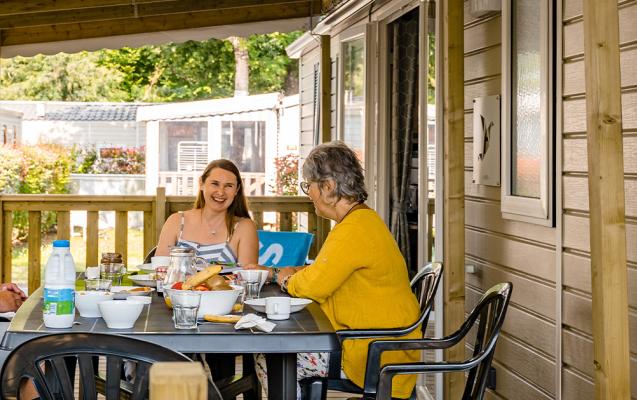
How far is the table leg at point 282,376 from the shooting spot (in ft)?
9.21

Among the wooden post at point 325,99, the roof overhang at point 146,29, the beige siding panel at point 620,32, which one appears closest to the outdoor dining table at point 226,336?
the beige siding panel at point 620,32

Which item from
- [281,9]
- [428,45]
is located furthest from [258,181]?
[428,45]

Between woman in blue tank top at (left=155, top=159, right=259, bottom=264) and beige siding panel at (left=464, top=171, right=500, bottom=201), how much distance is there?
983mm

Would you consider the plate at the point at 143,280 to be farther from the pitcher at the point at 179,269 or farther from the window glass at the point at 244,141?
the window glass at the point at 244,141

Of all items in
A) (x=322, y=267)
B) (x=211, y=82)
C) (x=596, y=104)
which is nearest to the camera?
(x=596, y=104)

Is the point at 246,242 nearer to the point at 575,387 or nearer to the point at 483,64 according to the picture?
the point at 483,64

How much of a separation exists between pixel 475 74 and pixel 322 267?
144 cm

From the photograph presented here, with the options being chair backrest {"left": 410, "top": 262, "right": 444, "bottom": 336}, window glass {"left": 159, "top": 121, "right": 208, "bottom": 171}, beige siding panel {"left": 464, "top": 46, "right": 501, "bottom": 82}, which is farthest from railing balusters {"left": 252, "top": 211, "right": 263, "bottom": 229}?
window glass {"left": 159, "top": 121, "right": 208, "bottom": 171}

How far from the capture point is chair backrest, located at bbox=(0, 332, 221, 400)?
2.08m

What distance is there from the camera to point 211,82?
75.8 feet

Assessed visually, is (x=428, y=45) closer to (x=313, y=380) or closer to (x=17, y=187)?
(x=313, y=380)

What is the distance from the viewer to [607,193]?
7.24ft

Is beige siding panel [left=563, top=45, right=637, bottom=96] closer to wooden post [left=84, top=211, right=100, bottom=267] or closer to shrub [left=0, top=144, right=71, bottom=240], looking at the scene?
wooden post [left=84, top=211, right=100, bottom=267]

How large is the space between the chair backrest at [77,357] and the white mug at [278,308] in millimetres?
731
